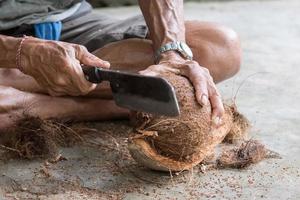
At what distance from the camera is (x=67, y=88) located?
1.91 meters

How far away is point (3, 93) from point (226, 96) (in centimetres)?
99

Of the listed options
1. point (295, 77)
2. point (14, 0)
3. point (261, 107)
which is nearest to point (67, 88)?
point (14, 0)

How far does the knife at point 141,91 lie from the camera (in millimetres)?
1658

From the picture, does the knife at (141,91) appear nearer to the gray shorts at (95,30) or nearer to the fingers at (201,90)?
the fingers at (201,90)

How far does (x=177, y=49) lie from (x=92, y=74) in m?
0.41

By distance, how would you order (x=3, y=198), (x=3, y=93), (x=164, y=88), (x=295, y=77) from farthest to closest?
(x=295, y=77)
(x=3, y=93)
(x=3, y=198)
(x=164, y=88)

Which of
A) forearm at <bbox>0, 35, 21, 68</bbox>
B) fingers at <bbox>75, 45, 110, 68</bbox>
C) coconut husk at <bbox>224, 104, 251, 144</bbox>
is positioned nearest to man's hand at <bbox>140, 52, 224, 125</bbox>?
fingers at <bbox>75, 45, 110, 68</bbox>

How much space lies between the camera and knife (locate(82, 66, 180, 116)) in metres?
1.66

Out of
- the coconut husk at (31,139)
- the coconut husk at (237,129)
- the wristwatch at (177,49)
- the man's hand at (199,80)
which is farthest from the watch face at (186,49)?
the coconut husk at (31,139)

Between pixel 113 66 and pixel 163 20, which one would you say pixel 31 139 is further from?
pixel 163 20

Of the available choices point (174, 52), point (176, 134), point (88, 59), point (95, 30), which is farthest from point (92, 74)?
point (95, 30)

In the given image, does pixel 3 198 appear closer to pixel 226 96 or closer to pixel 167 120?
pixel 167 120

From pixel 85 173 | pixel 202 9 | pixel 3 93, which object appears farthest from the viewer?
pixel 202 9

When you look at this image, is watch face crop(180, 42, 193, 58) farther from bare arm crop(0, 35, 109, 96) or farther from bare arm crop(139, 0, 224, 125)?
bare arm crop(0, 35, 109, 96)
